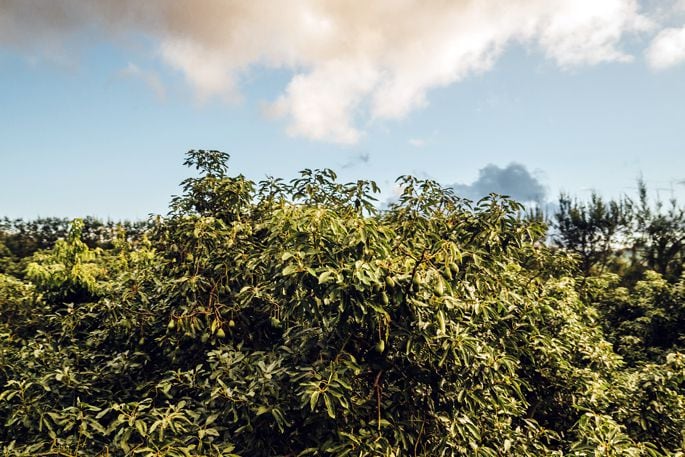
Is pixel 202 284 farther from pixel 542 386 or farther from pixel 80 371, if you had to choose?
pixel 542 386

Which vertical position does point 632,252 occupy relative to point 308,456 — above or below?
above

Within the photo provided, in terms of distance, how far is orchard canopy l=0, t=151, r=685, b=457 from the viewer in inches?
127

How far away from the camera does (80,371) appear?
4715 millimetres

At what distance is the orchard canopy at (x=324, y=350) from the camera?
322 cm

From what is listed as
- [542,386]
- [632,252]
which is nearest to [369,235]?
[542,386]

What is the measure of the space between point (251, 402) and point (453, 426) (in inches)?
59.8

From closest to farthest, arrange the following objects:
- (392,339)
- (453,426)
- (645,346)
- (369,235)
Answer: (369,235) → (453,426) → (392,339) → (645,346)

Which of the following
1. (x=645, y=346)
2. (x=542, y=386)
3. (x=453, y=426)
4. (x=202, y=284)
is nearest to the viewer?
(x=453, y=426)

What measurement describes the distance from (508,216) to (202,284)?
2.91 meters

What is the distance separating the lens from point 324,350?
3510mm

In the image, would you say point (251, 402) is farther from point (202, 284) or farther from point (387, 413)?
point (202, 284)

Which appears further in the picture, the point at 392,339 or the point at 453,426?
the point at 392,339

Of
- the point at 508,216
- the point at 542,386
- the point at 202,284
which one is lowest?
the point at 542,386

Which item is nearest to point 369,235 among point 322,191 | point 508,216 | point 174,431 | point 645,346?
point 508,216
